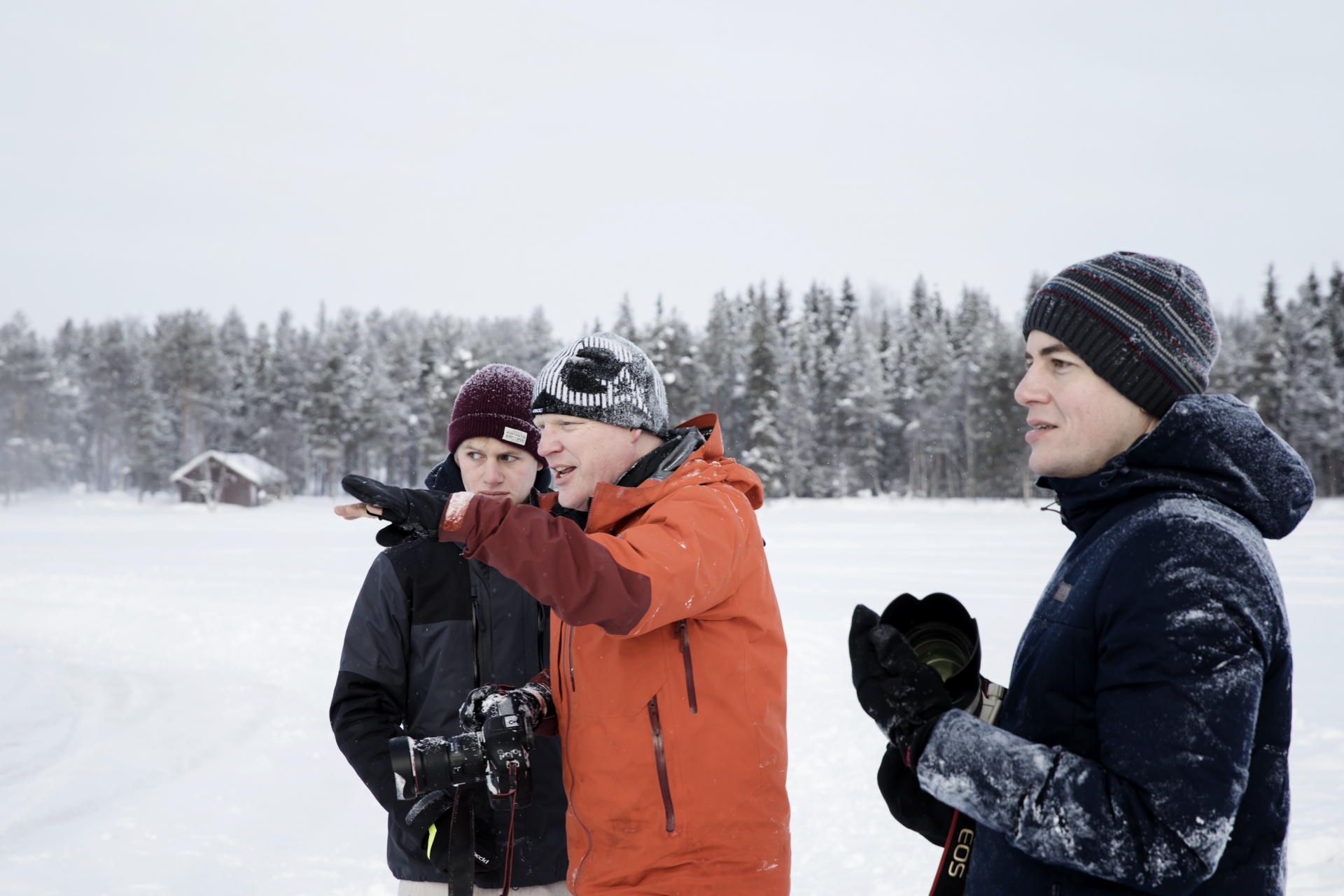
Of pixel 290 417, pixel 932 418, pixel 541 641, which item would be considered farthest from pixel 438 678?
pixel 290 417

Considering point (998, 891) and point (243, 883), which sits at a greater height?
point (998, 891)

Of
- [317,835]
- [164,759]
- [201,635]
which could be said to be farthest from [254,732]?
[201,635]

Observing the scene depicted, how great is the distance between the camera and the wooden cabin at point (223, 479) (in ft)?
155

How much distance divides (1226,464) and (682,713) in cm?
125

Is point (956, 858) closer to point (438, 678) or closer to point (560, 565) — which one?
point (560, 565)

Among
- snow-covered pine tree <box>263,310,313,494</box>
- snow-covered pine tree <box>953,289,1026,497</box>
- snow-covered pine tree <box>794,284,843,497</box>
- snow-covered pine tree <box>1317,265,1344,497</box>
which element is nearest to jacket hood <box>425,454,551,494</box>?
snow-covered pine tree <box>953,289,1026,497</box>

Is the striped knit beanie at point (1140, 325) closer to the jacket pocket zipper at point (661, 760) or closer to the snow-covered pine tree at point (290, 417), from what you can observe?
the jacket pocket zipper at point (661, 760)

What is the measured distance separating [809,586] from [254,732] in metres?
9.15

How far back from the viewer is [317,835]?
16.3ft

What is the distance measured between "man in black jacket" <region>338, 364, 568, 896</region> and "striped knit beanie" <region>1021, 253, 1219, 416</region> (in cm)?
176

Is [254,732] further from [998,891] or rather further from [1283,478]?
[1283,478]

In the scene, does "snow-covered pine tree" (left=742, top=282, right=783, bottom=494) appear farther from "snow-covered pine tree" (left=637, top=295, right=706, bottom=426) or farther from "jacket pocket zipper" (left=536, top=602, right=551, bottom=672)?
"jacket pocket zipper" (left=536, top=602, right=551, bottom=672)

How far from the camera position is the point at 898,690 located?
1.60 meters

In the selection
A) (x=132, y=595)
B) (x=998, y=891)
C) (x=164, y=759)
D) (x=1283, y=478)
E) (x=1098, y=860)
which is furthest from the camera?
(x=132, y=595)
